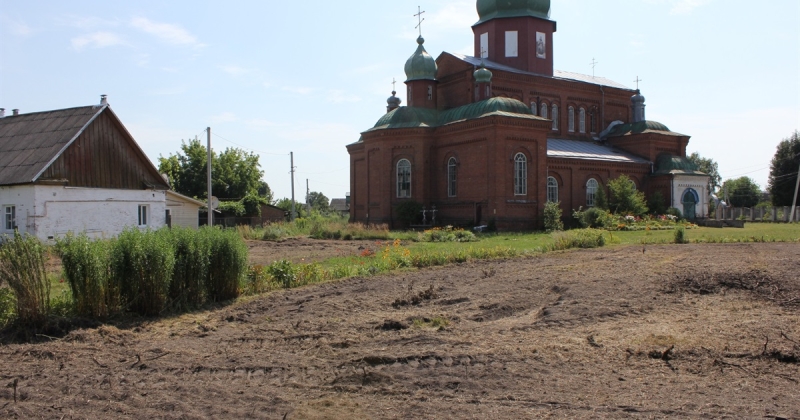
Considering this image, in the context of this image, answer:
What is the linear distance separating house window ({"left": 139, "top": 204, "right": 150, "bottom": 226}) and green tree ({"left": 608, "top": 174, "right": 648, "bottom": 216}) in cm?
2332

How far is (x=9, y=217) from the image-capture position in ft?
76.5

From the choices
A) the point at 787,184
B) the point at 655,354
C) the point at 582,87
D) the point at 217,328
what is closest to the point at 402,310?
the point at 217,328

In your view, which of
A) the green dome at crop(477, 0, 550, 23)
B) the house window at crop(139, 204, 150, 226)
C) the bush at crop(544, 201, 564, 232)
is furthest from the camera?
the green dome at crop(477, 0, 550, 23)

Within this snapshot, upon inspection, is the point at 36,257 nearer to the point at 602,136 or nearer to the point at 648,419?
the point at 648,419

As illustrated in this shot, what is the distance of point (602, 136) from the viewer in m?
43.1

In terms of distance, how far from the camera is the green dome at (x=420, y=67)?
121 ft

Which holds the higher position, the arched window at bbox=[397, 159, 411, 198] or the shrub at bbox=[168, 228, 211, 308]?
the arched window at bbox=[397, 159, 411, 198]

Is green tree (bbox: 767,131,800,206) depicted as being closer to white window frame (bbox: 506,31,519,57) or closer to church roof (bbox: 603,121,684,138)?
church roof (bbox: 603,121,684,138)

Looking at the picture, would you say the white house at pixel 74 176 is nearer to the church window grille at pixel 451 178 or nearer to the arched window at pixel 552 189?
the church window grille at pixel 451 178

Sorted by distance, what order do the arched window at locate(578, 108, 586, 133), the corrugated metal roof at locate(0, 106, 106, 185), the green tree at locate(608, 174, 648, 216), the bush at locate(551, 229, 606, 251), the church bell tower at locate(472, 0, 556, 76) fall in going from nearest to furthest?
the bush at locate(551, 229, 606, 251) < the corrugated metal roof at locate(0, 106, 106, 185) < the green tree at locate(608, 174, 648, 216) < the church bell tower at locate(472, 0, 556, 76) < the arched window at locate(578, 108, 586, 133)

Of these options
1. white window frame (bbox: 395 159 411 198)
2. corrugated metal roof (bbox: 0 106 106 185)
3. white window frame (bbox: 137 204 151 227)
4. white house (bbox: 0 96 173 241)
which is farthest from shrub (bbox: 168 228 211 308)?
white window frame (bbox: 395 159 411 198)

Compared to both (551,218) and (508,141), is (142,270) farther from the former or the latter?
(551,218)

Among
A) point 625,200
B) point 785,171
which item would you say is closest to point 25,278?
point 625,200

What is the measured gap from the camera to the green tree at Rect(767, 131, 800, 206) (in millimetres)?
56656
